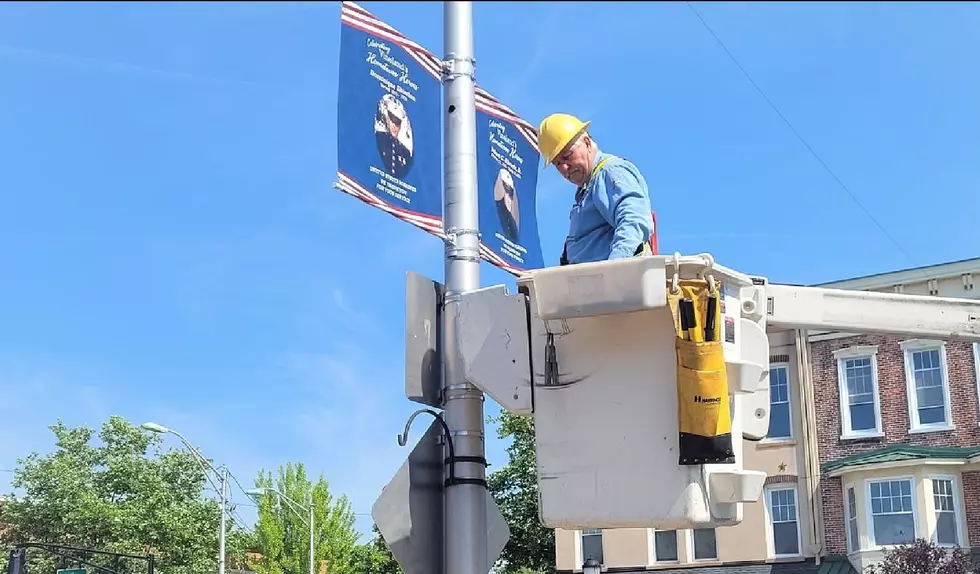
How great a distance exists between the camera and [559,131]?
188 inches

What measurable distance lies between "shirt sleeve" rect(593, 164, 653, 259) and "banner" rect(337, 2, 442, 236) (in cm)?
120

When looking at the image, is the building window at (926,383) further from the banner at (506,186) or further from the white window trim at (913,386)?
the banner at (506,186)

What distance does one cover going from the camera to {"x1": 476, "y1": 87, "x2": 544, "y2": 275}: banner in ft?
19.7

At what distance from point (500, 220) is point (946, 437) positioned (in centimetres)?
2550

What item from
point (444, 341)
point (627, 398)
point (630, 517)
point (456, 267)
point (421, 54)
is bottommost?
point (630, 517)

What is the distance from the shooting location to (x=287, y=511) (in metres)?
43.6

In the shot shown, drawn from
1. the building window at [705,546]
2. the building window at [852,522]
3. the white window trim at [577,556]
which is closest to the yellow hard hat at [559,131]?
the building window at [852,522]

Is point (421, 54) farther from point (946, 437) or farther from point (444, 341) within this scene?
point (946, 437)

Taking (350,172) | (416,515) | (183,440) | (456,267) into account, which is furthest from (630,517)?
(183,440)

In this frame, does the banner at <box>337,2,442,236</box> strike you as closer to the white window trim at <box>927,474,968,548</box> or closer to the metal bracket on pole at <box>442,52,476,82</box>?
the metal bracket on pole at <box>442,52,476,82</box>

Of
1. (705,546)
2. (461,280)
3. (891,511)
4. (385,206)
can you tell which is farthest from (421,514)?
(705,546)

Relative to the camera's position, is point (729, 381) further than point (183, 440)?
No

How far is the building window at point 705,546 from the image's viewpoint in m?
30.7

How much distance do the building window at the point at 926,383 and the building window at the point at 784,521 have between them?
12.4 feet
